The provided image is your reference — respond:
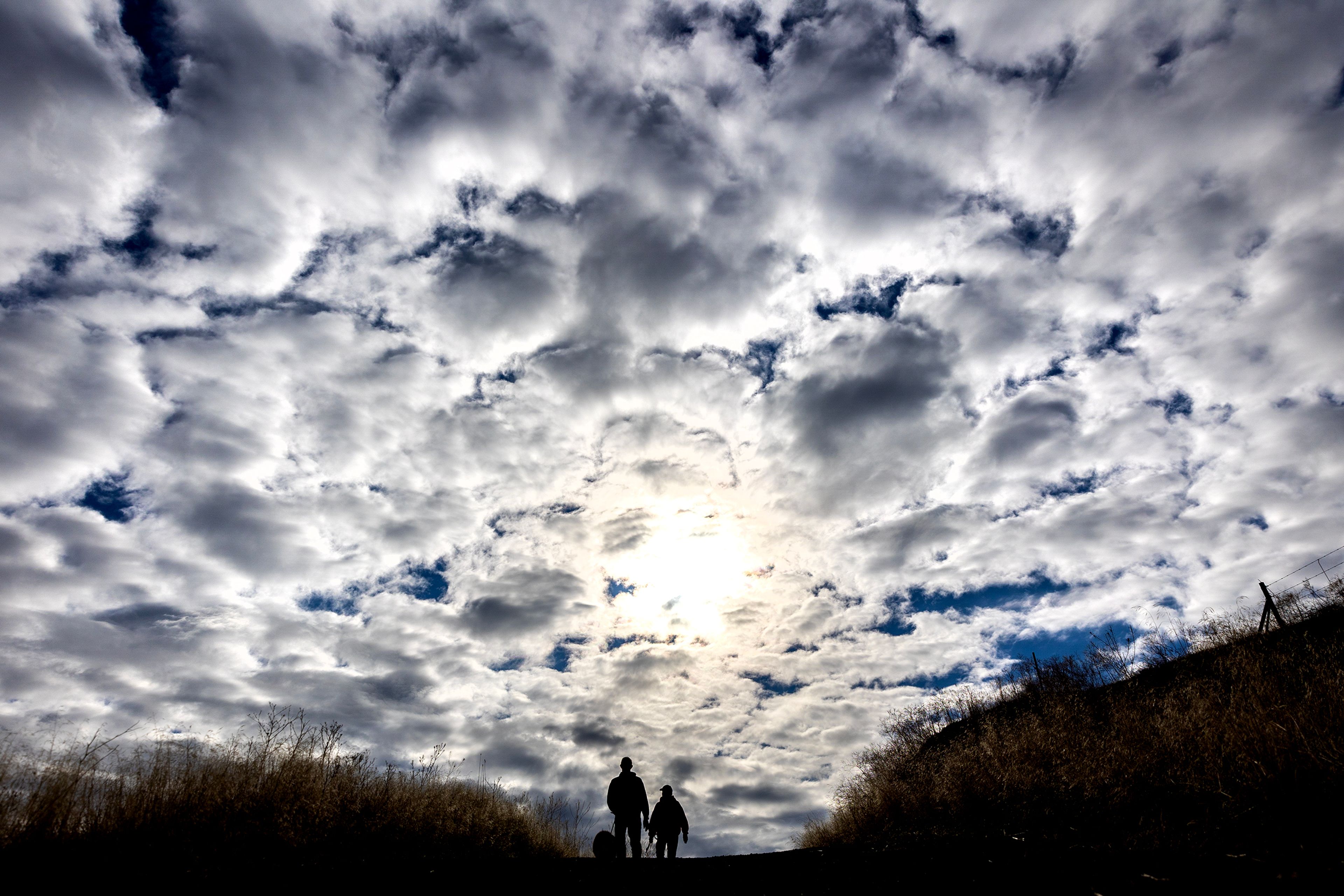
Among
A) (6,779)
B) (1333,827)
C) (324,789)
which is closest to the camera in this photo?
(1333,827)

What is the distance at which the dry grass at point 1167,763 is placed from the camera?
689cm

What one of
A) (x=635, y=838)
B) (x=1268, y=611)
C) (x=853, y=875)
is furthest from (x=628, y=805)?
(x=1268, y=611)

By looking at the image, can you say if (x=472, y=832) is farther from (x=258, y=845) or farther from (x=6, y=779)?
(x=6, y=779)

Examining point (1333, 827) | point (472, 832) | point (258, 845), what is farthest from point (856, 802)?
point (258, 845)

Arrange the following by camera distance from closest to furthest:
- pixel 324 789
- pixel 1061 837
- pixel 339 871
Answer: pixel 339 871
pixel 1061 837
pixel 324 789

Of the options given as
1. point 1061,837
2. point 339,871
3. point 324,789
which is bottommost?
point 1061,837

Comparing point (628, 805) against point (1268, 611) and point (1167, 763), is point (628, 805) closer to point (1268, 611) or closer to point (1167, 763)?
point (1167, 763)

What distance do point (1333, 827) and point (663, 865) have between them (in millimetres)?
6648

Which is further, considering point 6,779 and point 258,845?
point 258,845

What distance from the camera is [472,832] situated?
12.1 m

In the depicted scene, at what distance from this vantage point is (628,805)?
39.3ft

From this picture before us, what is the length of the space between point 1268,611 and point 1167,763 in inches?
471

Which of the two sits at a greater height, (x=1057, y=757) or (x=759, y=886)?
(x=1057, y=757)

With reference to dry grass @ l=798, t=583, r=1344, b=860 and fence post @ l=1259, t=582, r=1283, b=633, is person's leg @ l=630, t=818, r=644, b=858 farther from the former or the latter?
fence post @ l=1259, t=582, r=1283, b=633
